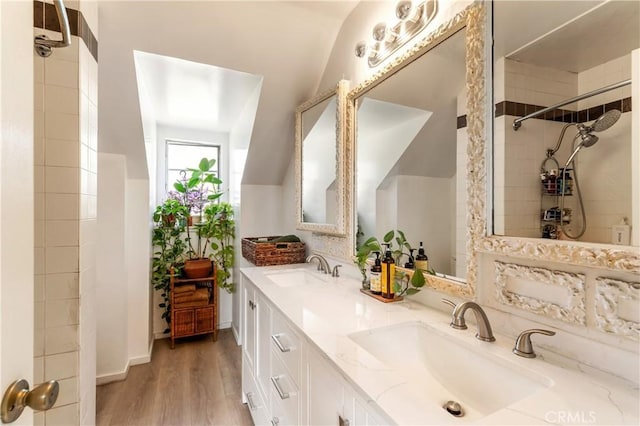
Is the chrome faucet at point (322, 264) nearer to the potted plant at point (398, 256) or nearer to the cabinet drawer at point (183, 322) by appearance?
the potted plant at point (398, 256)

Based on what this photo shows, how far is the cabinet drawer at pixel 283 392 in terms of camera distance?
111 centimetres

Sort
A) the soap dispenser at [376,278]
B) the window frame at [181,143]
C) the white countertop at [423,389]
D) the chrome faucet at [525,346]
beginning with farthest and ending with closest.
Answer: the window frame at [181,143] < the soap dispenser at [376,278] < the chrome faucet at [525,346] < the white countertop at [423,389]

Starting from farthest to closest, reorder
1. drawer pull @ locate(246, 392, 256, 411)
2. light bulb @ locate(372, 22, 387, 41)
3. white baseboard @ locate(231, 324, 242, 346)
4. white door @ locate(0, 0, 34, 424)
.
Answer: white baseboard @ locate(231, 324, 242, 346)
drawer pull @ locate(246, 392, 256, 411)
light bulb @ locate(372, 22, 387, 41)
white door @ locate(0, 0, 34, 424)

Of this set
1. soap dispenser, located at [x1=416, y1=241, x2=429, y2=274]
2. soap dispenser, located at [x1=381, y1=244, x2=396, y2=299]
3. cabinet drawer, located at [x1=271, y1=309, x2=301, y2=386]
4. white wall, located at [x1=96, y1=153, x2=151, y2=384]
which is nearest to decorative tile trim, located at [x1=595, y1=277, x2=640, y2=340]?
soap dispenser, located at [x1=416, y1=241, x2=429, y2=274]

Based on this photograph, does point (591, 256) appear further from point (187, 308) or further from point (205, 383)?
point (187, 308)

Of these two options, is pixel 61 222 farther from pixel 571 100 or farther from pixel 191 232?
pixel 191 232

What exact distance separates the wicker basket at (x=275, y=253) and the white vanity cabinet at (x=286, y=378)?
0.94 feet

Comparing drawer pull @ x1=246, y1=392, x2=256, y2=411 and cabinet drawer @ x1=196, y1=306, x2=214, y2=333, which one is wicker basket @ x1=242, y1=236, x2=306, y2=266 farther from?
cabinet drawer @ x1=196, y1=306, x2=214, y2=333

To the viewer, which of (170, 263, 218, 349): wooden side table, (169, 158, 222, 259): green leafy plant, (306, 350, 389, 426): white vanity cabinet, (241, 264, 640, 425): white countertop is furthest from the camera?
(169, 158, 222, 259): green leafy plant

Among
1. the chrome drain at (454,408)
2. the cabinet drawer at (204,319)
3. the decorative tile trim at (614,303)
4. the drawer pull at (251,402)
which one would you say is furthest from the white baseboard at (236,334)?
the decorative tile trim at (614,303)

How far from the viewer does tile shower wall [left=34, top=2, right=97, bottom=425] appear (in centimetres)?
102

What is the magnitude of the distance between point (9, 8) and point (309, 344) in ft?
3.34

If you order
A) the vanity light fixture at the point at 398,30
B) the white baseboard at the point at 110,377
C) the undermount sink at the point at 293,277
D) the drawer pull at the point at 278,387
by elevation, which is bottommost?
the white baseboard at the point at 110,377

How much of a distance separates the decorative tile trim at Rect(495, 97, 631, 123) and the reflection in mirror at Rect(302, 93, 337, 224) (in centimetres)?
106
